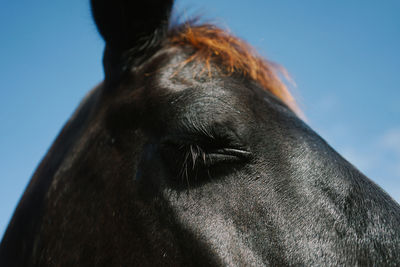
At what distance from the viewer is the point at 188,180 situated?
181cm

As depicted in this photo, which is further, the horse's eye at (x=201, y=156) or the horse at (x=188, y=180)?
the horse's eye at (x=201, y=156)

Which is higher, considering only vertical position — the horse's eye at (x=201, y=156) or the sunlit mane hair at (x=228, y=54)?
the sunlit mane hair at (x=228, y=54)

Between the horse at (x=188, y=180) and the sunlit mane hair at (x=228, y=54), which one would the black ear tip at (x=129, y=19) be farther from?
the sunlit mane hair at (x=228, y=54)

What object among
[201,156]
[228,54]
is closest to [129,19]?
[228,54]

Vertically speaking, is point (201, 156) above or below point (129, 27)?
below

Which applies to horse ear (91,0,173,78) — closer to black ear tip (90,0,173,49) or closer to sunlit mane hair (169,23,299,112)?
black ear tip (90,0,173,49)

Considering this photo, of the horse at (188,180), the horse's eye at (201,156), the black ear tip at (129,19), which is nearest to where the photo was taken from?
the horse at (188,180)

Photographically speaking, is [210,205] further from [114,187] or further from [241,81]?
[241,81]

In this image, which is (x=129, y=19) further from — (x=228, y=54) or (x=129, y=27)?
(x=228, y=54)

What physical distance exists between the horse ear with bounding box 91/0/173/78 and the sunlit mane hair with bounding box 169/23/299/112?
0.20 m

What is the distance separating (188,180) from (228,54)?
1008 mm

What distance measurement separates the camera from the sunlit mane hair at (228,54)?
7.80 ft

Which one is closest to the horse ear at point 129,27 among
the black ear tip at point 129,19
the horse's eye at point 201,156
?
the black ear tip at point 129,19

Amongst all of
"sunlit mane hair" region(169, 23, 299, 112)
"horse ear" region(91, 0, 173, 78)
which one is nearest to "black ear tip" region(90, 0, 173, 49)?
"horse ear" region(91, 0, 173, 78)
